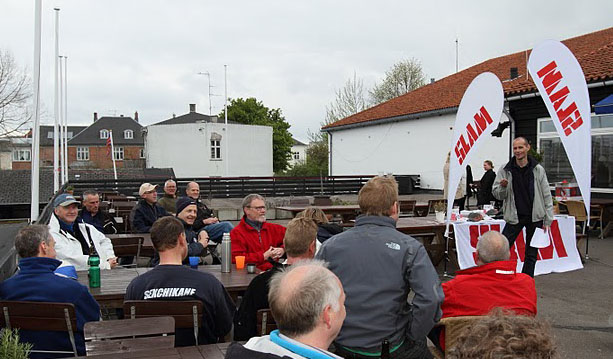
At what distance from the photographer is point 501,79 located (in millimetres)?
20484

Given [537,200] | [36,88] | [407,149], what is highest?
[36,88]

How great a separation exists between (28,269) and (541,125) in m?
14.0

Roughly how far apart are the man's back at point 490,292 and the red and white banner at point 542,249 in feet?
14.0

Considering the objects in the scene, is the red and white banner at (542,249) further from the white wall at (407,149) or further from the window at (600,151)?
the white wall at (407,149)

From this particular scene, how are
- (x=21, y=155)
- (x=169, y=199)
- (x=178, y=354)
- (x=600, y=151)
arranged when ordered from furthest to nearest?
(x=21, y=155), (x=600, y=151), (x=169, y=199), (x=178, y=354)

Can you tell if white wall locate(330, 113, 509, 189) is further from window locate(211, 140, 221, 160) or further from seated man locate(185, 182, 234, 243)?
window locate(211, 140, 221, 160)

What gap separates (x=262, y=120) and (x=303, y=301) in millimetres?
57998

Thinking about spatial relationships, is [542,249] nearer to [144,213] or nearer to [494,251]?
[494,251]

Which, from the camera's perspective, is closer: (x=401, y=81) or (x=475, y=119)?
(x=475, y=119)

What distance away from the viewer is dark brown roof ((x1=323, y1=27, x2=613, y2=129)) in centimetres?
1411

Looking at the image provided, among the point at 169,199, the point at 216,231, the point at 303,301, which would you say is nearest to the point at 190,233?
the point at 216,231

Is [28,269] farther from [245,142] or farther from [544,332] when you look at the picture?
[245,142]

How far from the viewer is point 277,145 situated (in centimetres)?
5797

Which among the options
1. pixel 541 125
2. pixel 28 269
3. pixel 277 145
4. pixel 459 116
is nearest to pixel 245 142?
pixel 277 145
